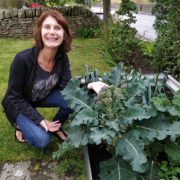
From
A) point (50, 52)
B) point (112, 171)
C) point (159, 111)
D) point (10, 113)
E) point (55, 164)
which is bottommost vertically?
point (55, 164)

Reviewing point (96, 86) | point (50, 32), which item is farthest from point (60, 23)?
point (96, 86)

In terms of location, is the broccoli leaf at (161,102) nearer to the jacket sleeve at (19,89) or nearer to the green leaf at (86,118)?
the green leaf at (86,118)

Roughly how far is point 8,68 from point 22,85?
127 inches

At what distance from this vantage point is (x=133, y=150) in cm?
122

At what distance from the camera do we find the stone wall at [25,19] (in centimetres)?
760

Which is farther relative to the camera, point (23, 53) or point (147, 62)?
point (147, 62)

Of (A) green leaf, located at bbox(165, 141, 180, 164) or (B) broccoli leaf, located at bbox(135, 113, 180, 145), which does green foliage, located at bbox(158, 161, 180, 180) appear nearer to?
(A) green leaf, located at bbox(165, 141, 180, 164)

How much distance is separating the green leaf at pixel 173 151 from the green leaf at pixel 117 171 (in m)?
0.31

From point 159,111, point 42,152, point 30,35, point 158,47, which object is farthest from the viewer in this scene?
point 30,35

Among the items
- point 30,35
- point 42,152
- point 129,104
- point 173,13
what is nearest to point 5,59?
point 30,35

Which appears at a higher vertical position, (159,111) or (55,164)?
(159,111)

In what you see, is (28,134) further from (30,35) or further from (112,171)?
(30,35)

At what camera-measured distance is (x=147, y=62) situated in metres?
4.57

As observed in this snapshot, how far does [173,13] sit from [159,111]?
2943 mm
